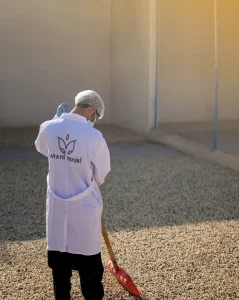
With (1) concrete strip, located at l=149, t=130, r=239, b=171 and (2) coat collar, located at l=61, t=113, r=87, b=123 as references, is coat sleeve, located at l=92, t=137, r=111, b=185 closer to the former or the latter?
(2) coat collar, located at l=61, t=113, r=87, b=123

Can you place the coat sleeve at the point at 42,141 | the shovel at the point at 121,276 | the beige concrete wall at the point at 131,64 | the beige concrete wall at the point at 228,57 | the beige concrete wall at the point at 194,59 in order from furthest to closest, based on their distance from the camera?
the beige concrete wall at the point at 228,57 < the beige concrete wall at the point at 194,59 < the beige concrete wall at the point at 131,64 < the shovel at the point at 121,276 < the coat sleeve at the point at 42,141

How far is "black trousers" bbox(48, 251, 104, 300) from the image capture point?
268 cm

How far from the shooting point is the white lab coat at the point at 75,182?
260cm


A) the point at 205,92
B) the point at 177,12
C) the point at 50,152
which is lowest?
the point at 205,92

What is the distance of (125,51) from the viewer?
9289 millimetres

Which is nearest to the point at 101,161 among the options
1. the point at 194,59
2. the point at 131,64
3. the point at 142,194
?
the point at 142,194

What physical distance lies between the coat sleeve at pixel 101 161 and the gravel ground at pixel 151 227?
96 cm

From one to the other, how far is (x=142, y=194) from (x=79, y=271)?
2.85 m

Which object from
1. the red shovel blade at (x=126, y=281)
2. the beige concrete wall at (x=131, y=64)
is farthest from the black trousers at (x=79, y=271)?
the beige concrete wall at (x=131, y=64)

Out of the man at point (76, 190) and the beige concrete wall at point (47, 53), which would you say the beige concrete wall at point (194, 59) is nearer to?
the beige concrete wall at point (47, 53)

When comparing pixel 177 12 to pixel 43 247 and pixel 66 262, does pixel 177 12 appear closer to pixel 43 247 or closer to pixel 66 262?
pixel 43 247

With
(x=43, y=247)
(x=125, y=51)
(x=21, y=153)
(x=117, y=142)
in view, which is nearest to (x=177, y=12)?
(x=125, y=51)

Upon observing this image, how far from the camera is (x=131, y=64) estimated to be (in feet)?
30.0

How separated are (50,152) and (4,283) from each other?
1192 millimetres
